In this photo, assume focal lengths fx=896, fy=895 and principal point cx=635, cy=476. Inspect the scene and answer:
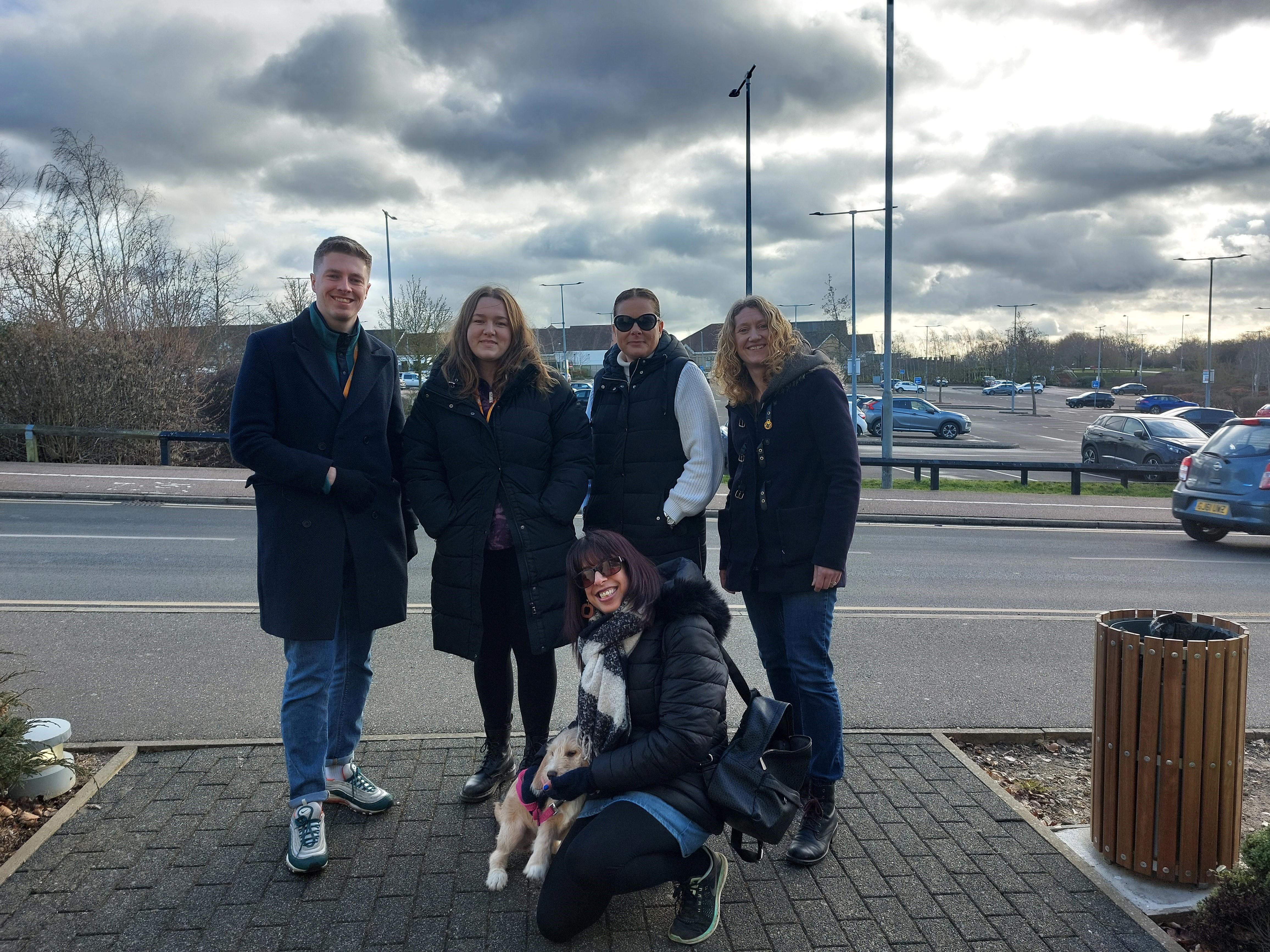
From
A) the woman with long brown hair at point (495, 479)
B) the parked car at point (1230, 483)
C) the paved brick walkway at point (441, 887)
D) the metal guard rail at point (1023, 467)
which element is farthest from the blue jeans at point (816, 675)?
the metal guard rail at point (1023, 467)

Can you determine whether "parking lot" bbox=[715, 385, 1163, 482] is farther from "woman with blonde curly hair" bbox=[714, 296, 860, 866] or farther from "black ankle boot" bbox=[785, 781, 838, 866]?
"black ankle boot" bbox=[785, 781, 838, 866]

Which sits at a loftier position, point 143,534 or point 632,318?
point 632,318

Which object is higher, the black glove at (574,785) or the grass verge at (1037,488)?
the black glove at (574,785)

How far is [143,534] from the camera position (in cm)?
1055

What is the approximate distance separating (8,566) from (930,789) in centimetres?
856

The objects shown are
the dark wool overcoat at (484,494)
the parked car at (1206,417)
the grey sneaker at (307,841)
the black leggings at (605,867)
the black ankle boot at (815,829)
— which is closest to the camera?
the black leggings at (605,867)

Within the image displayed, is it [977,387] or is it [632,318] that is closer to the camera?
[632,318]

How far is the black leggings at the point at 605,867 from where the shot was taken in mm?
2721

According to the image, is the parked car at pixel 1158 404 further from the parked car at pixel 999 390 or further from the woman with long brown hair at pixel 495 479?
the woman with long brown hair at pixel 495 479

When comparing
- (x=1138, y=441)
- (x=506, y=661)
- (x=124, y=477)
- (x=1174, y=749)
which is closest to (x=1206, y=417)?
(x=1138, y=441)

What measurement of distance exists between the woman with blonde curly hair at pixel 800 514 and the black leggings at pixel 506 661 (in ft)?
2.89

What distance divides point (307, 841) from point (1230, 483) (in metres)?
12.3

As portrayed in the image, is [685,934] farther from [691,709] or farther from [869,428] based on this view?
[869,428]

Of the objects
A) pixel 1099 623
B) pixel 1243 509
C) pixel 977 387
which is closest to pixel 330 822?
pixel 1099 623
